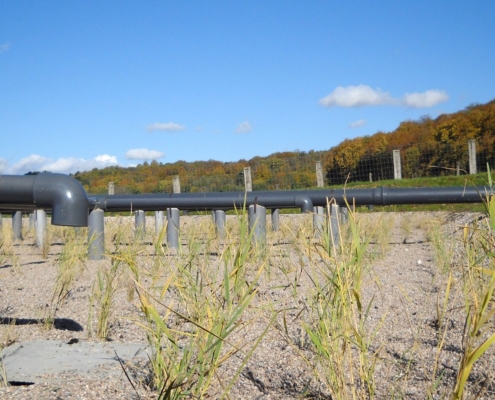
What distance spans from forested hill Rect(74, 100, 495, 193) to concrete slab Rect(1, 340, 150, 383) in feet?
73.5

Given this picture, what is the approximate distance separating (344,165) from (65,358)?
84.1ft

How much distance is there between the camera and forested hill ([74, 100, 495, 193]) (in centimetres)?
2675

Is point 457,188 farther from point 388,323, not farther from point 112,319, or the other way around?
point 112,319

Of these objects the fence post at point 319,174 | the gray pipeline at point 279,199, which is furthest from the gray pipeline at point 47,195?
the fence post at point 319,174

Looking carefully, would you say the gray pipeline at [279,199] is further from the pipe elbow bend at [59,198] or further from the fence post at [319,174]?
the fence post at [319,174]

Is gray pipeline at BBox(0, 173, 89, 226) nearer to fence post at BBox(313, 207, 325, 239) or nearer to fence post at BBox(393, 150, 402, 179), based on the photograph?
fence post at BBox(313, 207, 325, 239)

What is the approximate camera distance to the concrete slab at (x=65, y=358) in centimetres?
314

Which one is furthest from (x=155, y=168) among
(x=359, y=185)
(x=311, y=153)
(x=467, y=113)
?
(x=467, y=113)

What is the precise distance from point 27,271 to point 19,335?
3.52 metres

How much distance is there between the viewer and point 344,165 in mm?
28469

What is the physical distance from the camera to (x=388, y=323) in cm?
429

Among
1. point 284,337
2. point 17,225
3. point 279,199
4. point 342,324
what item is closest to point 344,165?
point 17,225

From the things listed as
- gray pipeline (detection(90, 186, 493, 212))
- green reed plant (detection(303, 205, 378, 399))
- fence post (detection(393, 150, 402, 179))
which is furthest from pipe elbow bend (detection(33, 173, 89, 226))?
fence post (detection(393, 150, 402, 179))

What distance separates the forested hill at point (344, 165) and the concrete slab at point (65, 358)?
22.4 metres
